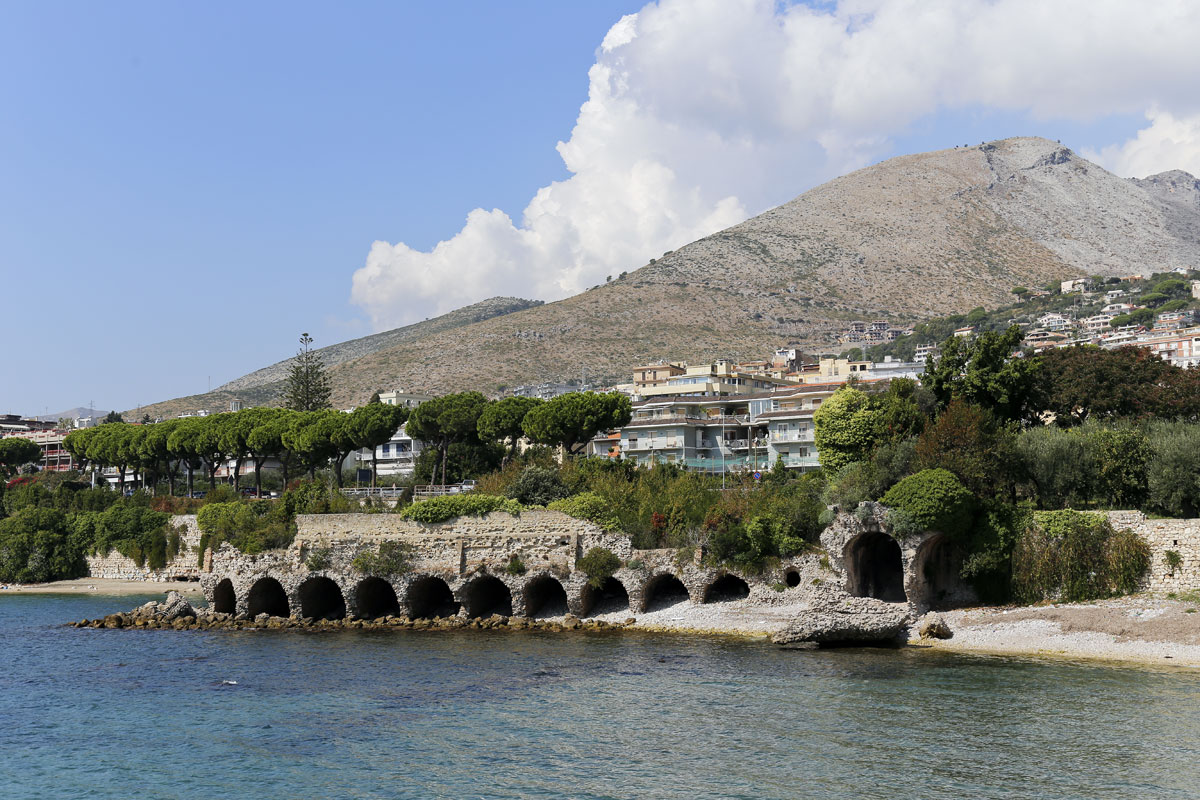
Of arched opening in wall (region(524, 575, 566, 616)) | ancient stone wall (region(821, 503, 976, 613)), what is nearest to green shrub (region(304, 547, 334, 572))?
arched opening in wall (region(524, 575, 566, 616))

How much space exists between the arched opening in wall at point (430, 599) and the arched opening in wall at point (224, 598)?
9.11m

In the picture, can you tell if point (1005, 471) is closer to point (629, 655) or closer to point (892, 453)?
point (892, 453)

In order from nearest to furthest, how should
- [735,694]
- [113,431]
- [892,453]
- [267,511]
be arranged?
[735,694]
[892,453]
[267,511]
[113,431]

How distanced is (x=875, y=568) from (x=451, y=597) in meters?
20.0

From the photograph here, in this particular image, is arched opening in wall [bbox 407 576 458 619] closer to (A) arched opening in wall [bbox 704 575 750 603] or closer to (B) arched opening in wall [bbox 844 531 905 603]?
(A) arched opening in wall [bbox 704 575 750 603]

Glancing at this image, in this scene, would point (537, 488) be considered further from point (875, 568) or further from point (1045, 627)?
point (1045, 627)

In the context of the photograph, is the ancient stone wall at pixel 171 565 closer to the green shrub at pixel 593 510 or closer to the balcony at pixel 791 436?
the green shrub at pixel 593 510

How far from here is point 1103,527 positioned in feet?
111

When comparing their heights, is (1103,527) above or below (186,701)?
above

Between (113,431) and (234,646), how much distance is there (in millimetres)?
54349

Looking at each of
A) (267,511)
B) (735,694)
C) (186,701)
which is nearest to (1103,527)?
(735,694)

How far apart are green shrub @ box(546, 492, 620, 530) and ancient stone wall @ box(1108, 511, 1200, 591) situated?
765 inches

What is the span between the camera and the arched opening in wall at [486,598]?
43.4m

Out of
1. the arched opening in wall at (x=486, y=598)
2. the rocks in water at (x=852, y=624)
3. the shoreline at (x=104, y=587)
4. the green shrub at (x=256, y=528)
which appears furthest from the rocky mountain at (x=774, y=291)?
the rocks in water at (x=852, y=624)
